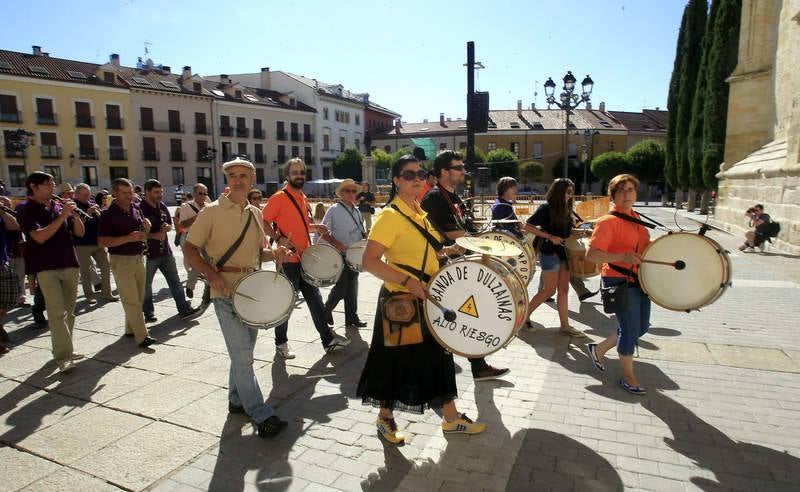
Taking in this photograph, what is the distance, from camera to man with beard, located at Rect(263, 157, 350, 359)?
5188 mm

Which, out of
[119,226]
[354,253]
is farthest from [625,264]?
[119,226]

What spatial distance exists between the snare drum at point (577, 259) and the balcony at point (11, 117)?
152 ft

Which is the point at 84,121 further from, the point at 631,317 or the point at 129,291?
the point at 631,317

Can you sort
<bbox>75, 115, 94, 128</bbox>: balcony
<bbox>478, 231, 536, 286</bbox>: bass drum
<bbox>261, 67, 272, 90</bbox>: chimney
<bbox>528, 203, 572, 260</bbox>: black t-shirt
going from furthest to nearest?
<bbox>261, 67, 272, 90</bbox>: chimney → <bbox>75, 115, 94, 128</bbox>: balcony → <bbox>528, 203, 572, 260</bbox>: black t-shirt → <bbox>478, 231, 536, 286</bbox>: bass drum

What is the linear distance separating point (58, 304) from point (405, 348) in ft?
12.0

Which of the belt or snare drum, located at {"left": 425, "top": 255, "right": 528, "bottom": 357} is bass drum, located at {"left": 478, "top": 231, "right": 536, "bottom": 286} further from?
the belt

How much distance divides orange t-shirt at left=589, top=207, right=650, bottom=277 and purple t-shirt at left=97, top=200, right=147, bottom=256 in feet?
15.8

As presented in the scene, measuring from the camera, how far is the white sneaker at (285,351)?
508 centimetres

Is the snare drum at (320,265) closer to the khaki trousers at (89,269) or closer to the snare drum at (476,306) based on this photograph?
the snare drum at (476,306)

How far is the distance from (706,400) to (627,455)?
1271 millimetres

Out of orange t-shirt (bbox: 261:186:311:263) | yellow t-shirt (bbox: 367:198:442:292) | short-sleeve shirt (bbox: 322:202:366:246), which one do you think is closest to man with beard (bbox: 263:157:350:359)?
orange t-shirt (bbox: 261:186:311:263)

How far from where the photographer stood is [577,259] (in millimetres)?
5555

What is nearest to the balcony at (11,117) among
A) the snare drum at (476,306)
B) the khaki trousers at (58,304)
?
the khaki trousers at (58,304)

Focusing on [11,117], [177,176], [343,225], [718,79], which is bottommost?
[343,225]
